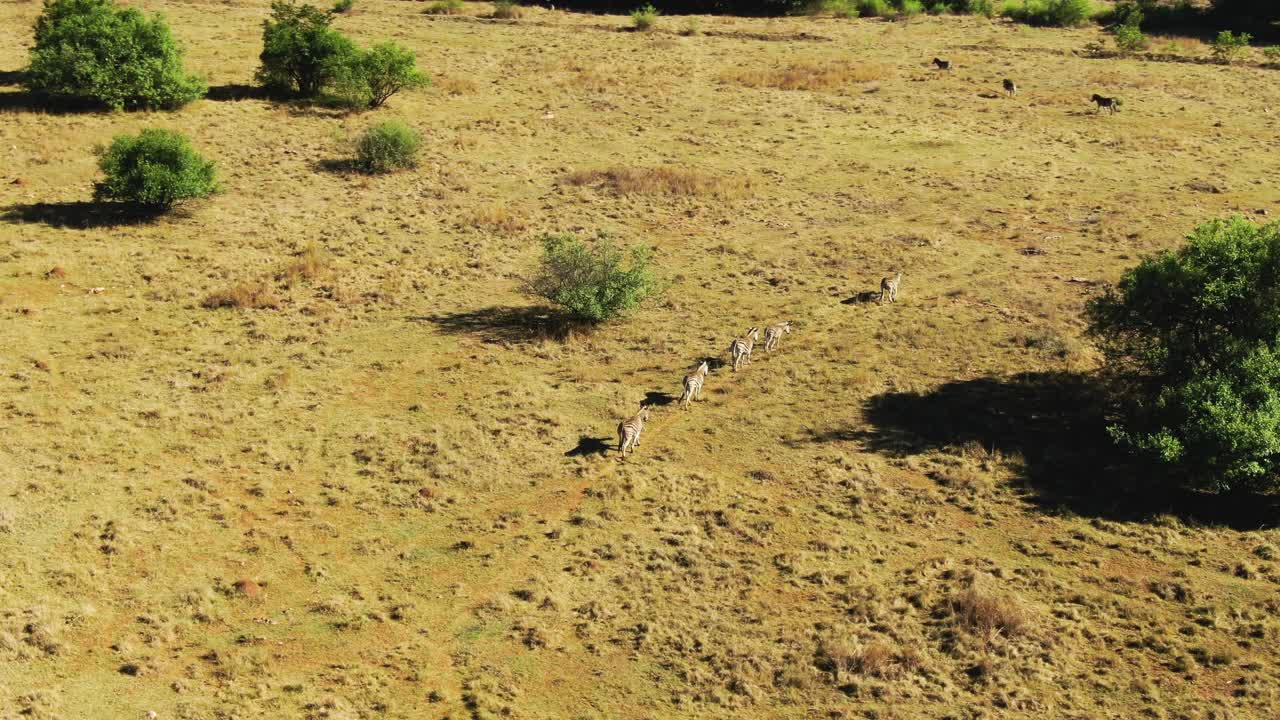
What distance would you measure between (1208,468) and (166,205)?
36.5 metres

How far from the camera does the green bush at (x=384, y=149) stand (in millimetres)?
43938

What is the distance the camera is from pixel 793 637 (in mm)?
18125

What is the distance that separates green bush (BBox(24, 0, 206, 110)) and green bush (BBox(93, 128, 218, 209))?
1148 cm

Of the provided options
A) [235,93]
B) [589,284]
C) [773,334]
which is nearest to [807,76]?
[235,93]

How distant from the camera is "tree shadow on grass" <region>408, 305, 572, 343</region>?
30453 mm

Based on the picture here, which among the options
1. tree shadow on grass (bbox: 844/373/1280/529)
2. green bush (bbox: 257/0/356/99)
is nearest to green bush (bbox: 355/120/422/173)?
green bush (bbox: 257/0/356/99)

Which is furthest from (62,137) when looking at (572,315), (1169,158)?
(1169,158)

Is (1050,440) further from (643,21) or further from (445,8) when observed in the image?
(445,8)

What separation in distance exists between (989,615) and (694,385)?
10.5 meters

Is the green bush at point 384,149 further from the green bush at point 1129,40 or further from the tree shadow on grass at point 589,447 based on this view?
the green bush at point 1129,40

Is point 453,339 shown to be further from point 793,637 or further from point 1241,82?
point 1241,82

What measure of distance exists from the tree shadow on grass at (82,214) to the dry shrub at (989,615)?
33046mm

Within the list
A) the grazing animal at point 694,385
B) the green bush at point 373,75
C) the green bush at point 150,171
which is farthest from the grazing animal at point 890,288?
the green bush at point 373,75

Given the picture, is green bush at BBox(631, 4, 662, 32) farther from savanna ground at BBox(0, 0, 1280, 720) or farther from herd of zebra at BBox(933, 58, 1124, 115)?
savanna ground at BBox(0, 0, 1280, 720)
